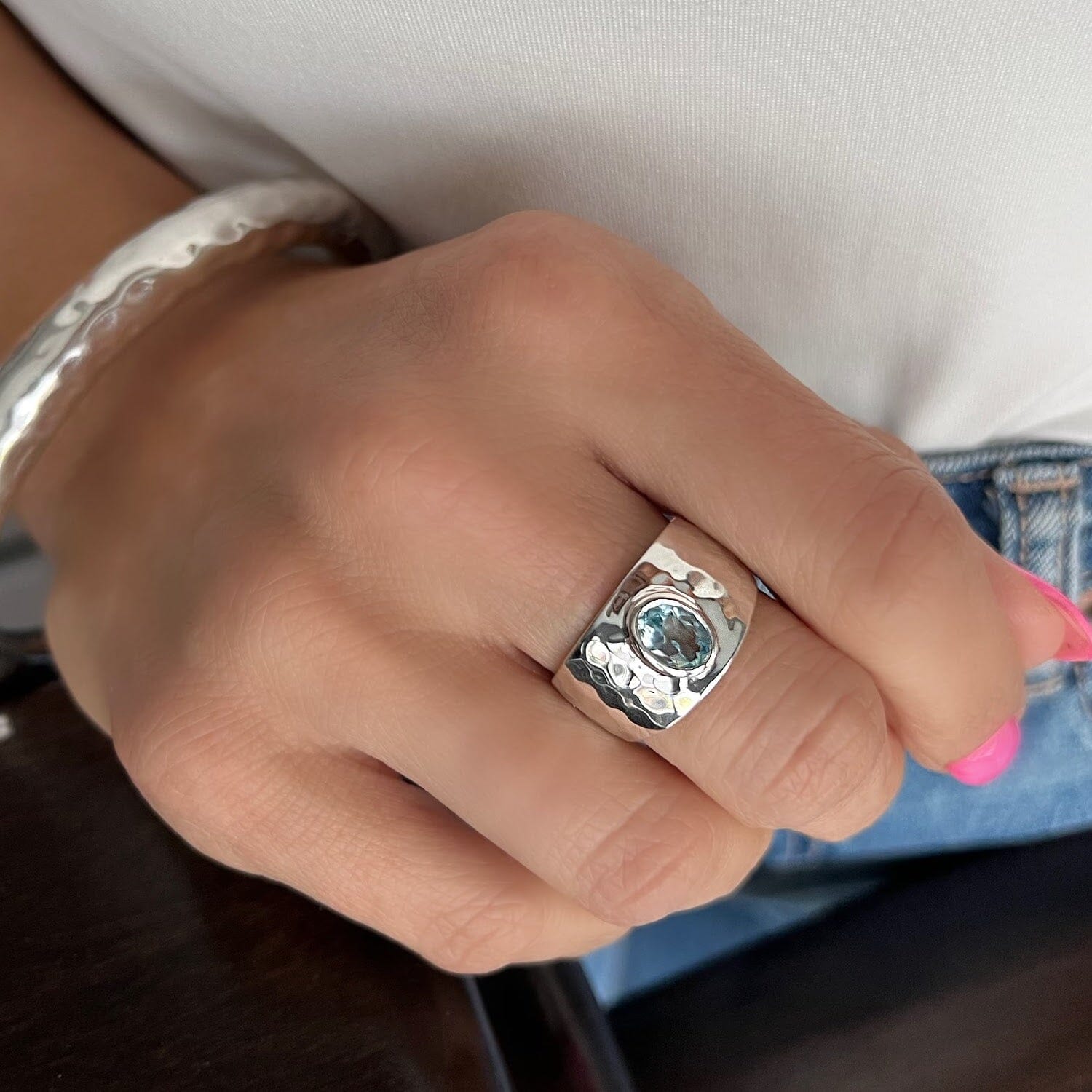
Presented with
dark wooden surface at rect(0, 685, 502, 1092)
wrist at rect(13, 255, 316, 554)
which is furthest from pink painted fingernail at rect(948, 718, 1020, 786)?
wrist at rect(13, 255, 316, 554)

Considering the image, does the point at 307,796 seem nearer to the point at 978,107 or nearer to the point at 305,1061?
the point at 305,1061

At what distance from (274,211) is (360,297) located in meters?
0.07

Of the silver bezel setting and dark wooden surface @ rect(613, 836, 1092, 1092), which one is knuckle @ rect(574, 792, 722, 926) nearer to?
the silver bezel setting

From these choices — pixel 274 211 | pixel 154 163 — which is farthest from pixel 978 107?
pixel 154 163

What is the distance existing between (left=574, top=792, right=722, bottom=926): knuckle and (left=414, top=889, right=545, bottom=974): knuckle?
5 centimetres

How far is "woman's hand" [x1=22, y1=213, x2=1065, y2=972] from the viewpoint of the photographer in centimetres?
35

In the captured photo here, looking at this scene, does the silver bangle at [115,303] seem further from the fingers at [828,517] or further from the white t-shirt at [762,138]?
the fingers at [828,517]

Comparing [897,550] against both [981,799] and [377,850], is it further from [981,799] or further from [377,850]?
[981,799]

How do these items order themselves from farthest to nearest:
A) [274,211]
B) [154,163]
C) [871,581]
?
[154,163] < [274,211] < [871,581]

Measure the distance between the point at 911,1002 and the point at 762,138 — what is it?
0.45 m

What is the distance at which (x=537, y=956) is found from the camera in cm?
42

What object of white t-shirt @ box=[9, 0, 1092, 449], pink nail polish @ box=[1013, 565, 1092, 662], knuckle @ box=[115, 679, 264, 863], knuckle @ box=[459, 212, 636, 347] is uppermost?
white t-shirt @ box=[9, 0, 1092, 449]

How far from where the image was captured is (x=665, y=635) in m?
0.34

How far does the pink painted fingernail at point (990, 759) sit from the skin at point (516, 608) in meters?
0.09
